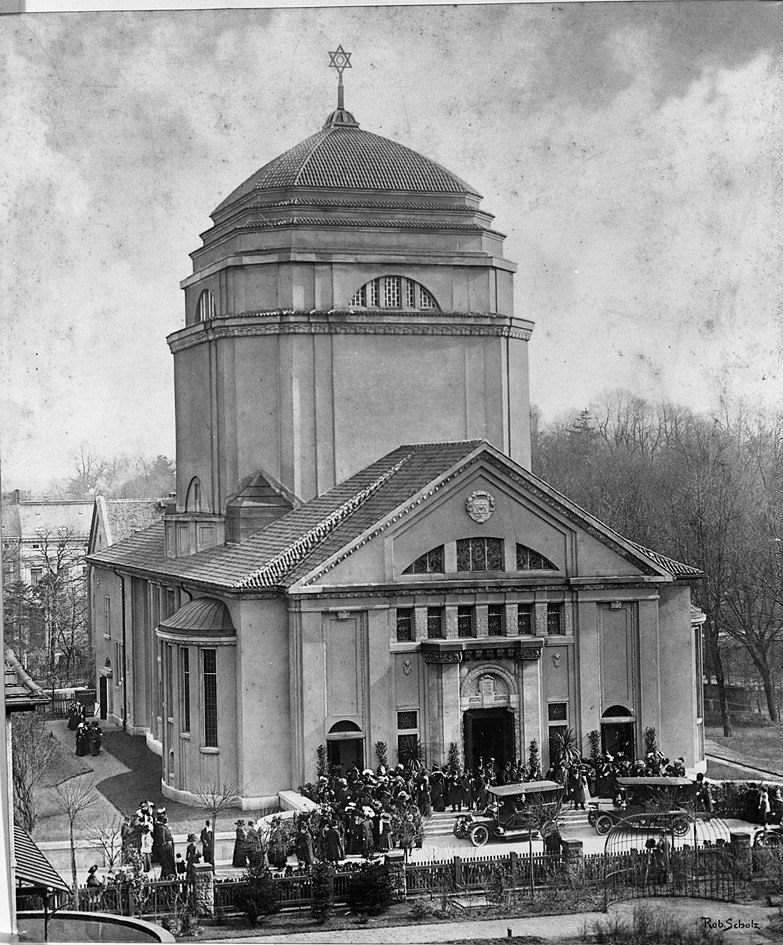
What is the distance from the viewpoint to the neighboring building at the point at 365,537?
14.0 m

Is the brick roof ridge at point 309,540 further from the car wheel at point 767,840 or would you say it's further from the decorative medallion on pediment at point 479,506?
the car wheel at point 767,840

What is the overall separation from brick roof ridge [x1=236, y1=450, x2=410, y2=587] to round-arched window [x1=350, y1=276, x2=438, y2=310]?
1.30m

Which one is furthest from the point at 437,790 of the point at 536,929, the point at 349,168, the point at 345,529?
the point at 349,168

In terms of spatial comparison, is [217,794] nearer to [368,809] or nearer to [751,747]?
[368,809]

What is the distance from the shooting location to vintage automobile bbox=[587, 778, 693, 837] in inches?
545

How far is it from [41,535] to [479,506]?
3.66 meters

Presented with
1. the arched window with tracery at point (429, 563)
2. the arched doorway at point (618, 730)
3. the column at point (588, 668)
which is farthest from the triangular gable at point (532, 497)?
the arched doorway at point (618, 730)

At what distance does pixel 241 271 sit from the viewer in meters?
14.3

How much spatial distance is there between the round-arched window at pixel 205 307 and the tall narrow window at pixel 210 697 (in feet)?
9.16

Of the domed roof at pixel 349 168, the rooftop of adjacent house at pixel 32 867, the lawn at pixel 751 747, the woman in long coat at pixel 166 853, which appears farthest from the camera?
the lawn at pixel 751 747

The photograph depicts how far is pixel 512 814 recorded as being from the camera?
45.2 feet

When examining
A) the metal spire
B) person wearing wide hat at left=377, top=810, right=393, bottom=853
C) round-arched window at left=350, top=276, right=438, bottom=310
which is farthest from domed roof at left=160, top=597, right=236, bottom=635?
the metal spire

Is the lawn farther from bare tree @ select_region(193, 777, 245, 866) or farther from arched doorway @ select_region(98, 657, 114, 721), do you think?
arched doorway @ select_region(98, 657, 114, 721)

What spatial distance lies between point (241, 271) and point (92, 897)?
5226 millimetres
